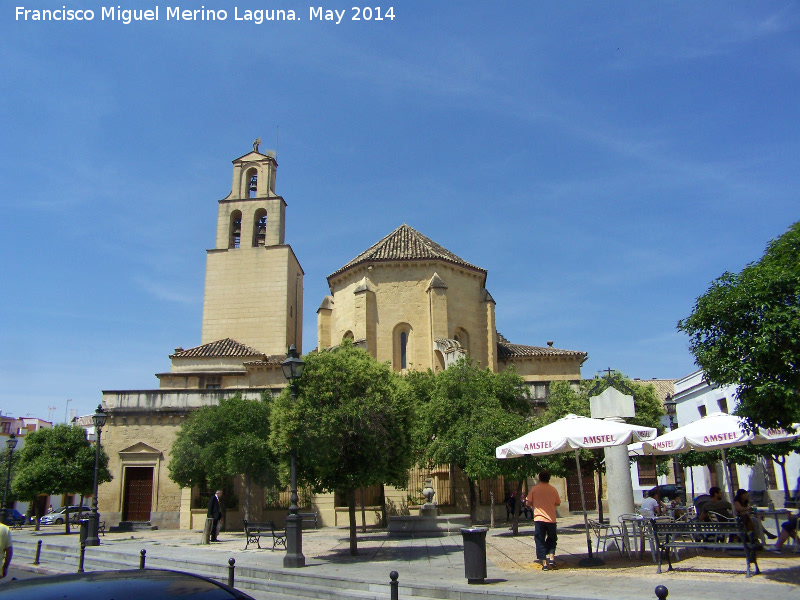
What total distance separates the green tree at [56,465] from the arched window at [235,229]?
1860cm

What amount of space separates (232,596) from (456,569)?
890 centimetres

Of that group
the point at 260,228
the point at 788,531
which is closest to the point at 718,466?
the point at 788,531

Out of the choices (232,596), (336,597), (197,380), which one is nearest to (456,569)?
(336,597)

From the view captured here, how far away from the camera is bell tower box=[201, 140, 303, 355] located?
41.0 m

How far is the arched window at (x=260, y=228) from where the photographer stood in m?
42.9

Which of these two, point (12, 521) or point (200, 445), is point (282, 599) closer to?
point (200, 445)

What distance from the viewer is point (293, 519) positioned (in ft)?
43.9

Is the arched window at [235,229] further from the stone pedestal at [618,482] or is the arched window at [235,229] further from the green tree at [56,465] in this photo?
the stone pedestal at [618,482]

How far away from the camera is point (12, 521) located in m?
43.4

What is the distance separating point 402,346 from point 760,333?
2374 cm

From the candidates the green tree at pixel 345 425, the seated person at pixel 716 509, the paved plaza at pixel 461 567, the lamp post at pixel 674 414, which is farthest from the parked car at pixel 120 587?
the lamp post at pixel 674 414

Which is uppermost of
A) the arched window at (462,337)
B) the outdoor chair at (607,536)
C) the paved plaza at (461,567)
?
the arched window at (462,337)

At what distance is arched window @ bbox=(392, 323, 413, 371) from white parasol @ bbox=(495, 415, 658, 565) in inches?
766

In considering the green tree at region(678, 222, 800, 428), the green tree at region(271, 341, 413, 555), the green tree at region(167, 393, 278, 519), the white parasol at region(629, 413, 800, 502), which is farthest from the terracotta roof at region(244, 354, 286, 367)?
the green tree at region(678, 222, 800, 428)
